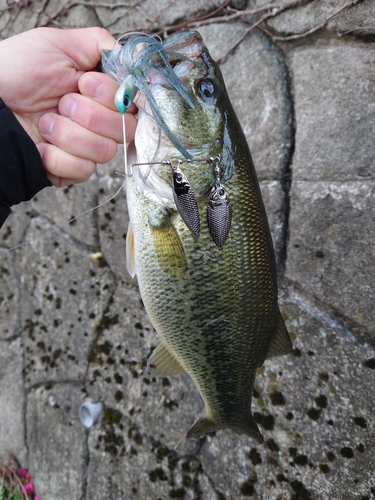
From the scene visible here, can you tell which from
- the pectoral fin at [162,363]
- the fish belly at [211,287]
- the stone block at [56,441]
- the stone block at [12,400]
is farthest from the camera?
the stone block at [12,400]

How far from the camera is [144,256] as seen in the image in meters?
1.13

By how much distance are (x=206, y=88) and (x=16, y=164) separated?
65cm

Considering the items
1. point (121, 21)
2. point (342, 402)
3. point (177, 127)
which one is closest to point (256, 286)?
point (177, 127)

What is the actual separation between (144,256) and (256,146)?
943mm

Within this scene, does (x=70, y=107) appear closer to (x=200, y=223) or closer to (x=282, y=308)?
(x=200, y=223)

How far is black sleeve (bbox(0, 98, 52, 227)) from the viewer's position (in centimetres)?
117

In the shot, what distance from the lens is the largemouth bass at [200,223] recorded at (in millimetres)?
1035

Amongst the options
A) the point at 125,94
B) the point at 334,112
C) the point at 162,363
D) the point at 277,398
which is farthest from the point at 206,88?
the point at 277,398

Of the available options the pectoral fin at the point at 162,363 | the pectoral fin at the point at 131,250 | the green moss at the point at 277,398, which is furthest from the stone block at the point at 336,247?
the pectoral fin at the point at 131,250

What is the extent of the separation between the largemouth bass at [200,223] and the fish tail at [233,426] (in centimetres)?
27

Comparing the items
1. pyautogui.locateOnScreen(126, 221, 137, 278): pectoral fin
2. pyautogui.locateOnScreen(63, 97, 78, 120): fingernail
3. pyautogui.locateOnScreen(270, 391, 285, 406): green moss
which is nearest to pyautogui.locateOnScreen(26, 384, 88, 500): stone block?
pyautogui.locateOnScreen(270, 391, 285, 406): green moss

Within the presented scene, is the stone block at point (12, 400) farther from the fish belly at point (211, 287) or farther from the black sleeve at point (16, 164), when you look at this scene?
the fish belly at point (211, 287)

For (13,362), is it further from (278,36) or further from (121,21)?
(278,36)

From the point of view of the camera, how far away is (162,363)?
1316mm
